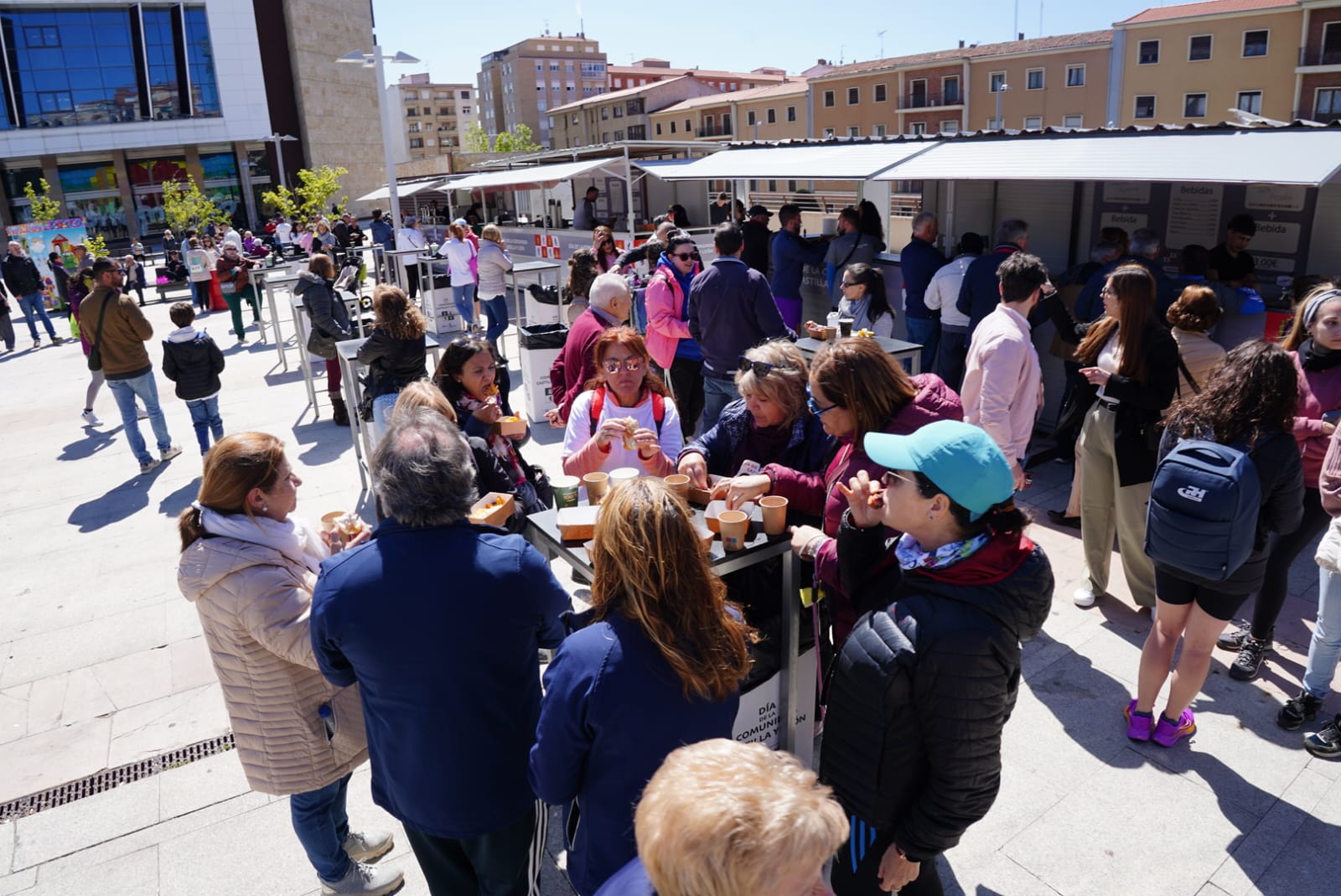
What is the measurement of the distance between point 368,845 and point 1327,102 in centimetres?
5303

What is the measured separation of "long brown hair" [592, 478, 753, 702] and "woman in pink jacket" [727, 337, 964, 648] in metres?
0.90

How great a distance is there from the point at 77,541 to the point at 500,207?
68.6 feet

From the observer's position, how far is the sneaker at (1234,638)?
12.9 feet

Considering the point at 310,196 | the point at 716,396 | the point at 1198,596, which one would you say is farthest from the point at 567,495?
the point at 310,196

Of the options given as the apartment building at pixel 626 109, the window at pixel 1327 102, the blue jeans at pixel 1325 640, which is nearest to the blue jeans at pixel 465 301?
the blue jeans at pixel 1325 640

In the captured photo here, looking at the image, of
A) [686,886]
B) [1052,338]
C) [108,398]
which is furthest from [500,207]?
[686,886]

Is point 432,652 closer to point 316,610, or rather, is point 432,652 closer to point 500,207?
point 316,610

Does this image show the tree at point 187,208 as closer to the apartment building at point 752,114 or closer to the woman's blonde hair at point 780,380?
the woman's blonde hair at point 780,380

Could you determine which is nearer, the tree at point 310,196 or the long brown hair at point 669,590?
the long brown hair at point 669,590

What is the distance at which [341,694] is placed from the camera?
2.55 meters

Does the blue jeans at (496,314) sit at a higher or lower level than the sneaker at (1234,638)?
higher

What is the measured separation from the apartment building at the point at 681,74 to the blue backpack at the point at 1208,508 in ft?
257

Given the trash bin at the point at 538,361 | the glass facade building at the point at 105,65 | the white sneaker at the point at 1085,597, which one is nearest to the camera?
the white sneaker at the point at 1085,597

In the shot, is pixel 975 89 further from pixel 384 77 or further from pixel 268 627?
pixel 268 627
